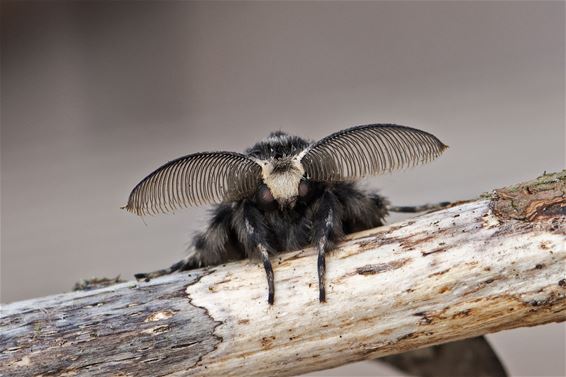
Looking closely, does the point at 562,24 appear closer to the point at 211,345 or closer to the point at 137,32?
the point at 137,32

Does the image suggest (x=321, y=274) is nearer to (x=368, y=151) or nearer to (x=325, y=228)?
(x=325, y=228)

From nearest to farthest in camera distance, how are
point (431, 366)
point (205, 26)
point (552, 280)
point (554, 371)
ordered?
point (552, 280) → point (431, 366) → point (554, 371) → point (205, 26)

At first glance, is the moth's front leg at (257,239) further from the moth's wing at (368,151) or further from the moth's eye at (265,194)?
the moth's wing at (368,151)

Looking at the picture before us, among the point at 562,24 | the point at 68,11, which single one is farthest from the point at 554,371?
the point at 68,11

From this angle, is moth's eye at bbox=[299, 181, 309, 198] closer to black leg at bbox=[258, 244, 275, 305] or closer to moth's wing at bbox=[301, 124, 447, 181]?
moth's wing at bbox=[301, 124, 447, 181]

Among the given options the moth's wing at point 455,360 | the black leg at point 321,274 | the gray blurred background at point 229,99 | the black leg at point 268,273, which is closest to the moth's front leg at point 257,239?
the black leg at point 268,273

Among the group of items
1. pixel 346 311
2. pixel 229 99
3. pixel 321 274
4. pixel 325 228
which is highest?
pixel 229 99

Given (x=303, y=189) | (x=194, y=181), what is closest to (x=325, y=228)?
(x=303, y=189)

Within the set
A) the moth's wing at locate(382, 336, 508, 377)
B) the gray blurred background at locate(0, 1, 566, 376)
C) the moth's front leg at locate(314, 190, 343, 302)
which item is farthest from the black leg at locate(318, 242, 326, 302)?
the gray blurred background at locate(0, 1, 566, 376)
